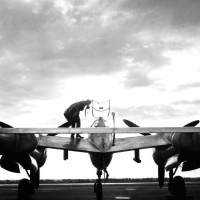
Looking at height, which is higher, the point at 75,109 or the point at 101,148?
the point at 75,109

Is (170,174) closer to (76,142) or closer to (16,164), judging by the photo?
(76,142)

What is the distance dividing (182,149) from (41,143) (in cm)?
685

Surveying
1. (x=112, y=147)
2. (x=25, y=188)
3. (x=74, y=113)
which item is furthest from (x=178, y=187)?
(x=25, y=188)

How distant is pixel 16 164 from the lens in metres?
12.7

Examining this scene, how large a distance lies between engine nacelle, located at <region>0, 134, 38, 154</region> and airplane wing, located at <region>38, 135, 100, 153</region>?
3309 mm

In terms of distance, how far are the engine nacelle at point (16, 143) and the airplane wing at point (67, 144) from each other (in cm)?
331

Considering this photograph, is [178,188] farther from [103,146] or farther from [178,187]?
[103,146]

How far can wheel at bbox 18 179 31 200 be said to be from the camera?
13.9 meters

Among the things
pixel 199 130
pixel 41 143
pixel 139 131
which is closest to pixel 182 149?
pixel 199 130

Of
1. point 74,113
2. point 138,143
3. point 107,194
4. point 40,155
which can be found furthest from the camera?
point 107,194

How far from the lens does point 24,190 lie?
14.0 m

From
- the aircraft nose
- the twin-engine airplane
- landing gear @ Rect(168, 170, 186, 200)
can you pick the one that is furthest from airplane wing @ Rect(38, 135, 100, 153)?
landing gear @ Rect(168, 170, 186, 200)

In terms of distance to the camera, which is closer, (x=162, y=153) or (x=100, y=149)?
(x=100, y=149)

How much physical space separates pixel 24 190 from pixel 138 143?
6.03 meters
